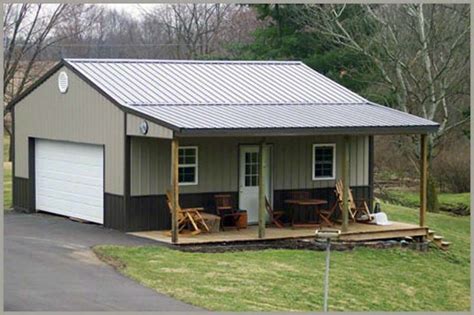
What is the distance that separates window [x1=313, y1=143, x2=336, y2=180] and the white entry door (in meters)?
1.32

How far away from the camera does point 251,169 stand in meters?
23.9

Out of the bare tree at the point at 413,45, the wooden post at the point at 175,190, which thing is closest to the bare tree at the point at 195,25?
the bare tree at the point at 413,45

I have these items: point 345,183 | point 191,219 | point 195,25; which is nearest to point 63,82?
point 191,219

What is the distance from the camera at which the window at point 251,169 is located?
23.8m

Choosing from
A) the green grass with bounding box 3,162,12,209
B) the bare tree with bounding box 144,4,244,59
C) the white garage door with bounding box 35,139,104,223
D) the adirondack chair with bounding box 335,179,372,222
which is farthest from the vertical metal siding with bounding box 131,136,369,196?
A: the bare tree with bounding box 144,4,244,59

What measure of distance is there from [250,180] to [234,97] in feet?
6.38

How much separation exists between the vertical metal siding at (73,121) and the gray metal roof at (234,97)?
0.46 metres

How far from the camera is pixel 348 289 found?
18.2 m

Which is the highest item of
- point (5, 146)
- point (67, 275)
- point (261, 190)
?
point (5, 146)

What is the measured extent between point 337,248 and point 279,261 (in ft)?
7.98

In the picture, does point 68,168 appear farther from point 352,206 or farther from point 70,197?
point 352,206

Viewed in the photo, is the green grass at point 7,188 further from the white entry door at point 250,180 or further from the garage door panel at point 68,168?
the white entry door at point 250,180

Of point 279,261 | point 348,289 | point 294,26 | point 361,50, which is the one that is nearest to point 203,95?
point 279,261

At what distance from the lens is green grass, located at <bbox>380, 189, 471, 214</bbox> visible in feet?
119
